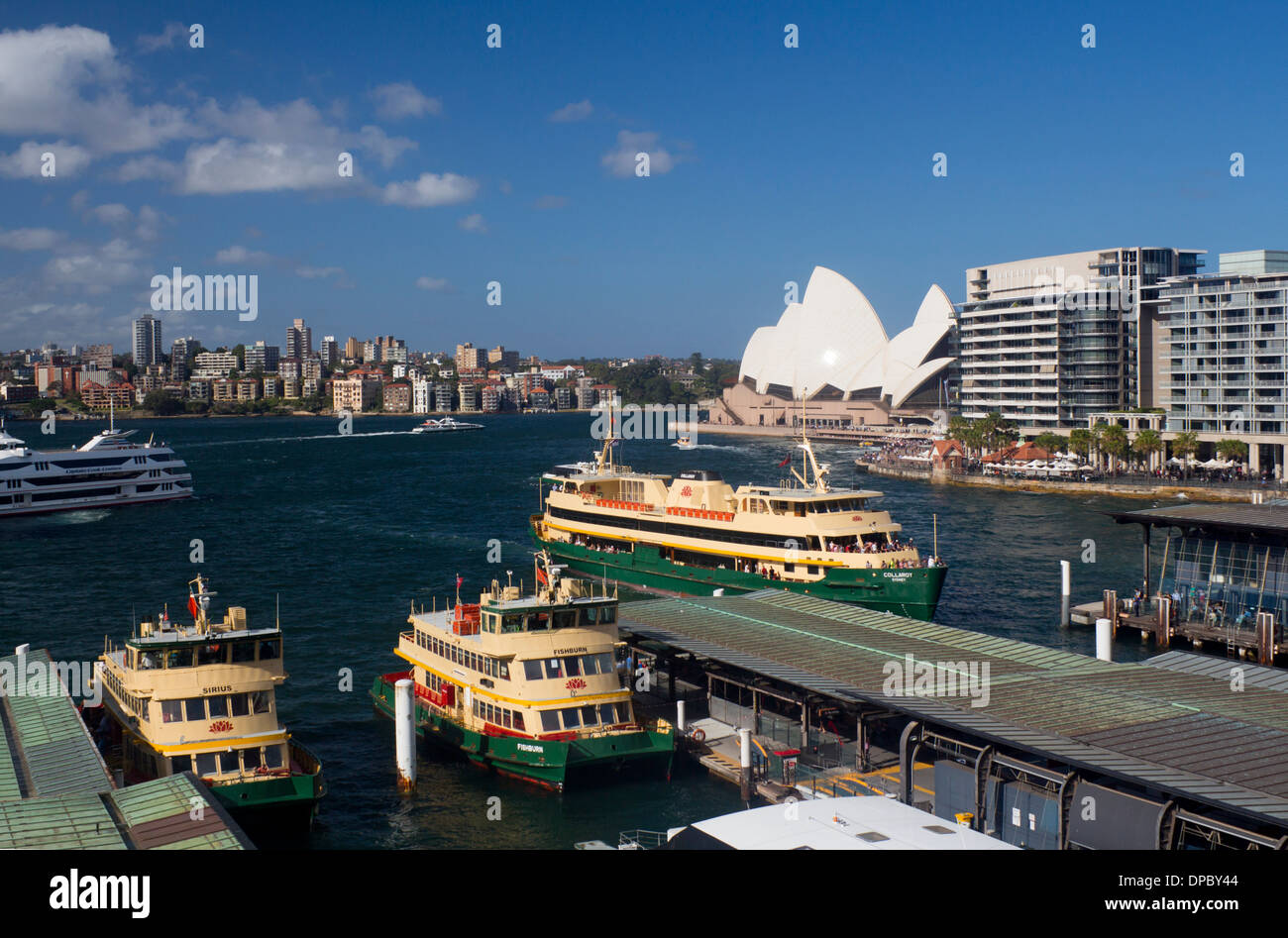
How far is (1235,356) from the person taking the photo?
65750mm

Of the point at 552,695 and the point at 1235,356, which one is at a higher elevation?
the point at 1235,356

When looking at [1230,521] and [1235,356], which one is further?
[1235,356]

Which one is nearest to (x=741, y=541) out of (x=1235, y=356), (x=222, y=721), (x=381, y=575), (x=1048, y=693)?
(x=381, y=575)

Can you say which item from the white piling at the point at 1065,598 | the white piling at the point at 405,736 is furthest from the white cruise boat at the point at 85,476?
the white piling at the point at 1065,598

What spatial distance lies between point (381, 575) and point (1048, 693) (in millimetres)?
27393

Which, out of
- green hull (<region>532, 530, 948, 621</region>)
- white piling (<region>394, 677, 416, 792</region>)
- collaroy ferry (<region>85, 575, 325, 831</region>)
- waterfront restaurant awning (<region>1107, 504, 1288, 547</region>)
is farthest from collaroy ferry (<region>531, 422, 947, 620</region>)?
collaroy ferry (<region>85, 575, 325, 831</region>)

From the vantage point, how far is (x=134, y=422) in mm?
170250

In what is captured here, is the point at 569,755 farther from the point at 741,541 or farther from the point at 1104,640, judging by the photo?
the point at 741,541

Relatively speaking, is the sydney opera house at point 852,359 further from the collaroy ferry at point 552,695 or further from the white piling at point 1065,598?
the collaroy ferry at point 552,695

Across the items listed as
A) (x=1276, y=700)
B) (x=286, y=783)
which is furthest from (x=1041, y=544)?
(x=286, y=783)

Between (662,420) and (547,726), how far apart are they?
148186 millimetres

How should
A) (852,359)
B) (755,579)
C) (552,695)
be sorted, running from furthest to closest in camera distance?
(852,359), (755,579), (552,695)

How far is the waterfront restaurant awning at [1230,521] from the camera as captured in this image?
24.7m

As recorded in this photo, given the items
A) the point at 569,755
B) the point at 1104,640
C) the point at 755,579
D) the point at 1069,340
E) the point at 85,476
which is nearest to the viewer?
the point at 569,755
